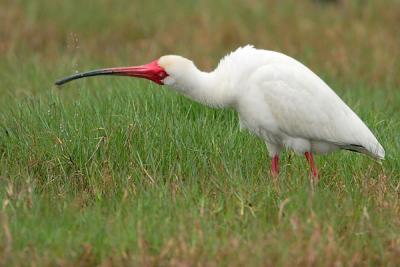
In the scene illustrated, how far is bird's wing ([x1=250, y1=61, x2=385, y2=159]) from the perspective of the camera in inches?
235

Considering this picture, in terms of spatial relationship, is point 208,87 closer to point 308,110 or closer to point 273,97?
point 273,97

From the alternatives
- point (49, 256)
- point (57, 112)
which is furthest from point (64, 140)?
point (49, 256)

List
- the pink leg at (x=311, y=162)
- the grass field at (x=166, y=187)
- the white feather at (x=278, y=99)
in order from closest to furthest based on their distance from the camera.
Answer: the grass field at (x=166, y=187) → the white feather at (x=278, y=99) → the pink leg at (x=311, y=162)

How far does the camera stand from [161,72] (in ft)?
19.8

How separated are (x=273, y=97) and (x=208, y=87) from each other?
0.41 meters

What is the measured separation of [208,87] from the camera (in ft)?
19.5

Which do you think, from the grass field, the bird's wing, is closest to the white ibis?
the bird's wing

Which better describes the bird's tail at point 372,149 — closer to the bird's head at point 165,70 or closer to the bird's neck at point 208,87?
the bird's neck at point 208,87

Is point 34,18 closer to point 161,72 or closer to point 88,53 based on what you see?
point 88,53

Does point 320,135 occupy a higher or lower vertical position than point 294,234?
higher

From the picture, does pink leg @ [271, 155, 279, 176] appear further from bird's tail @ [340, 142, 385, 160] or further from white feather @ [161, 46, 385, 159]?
bird's tail @ [340, 142, 385, 160]

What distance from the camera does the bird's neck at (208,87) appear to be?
5.94m

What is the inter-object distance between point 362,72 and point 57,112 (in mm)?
5036

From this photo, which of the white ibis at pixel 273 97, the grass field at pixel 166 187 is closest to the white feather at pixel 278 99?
the white ibis at pixel 273 97
